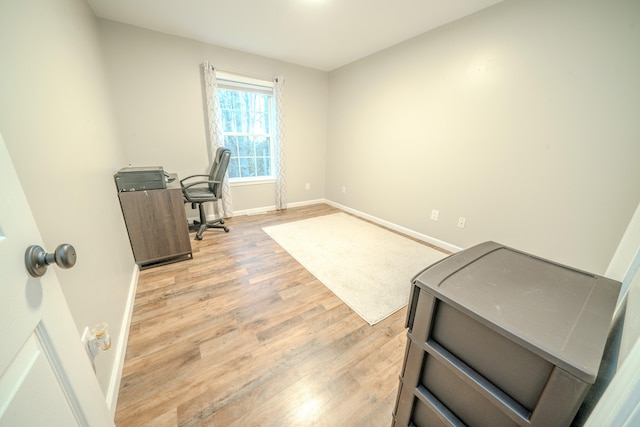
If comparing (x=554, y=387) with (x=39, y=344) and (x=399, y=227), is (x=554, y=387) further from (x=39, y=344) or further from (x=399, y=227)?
(x=399, y=227)

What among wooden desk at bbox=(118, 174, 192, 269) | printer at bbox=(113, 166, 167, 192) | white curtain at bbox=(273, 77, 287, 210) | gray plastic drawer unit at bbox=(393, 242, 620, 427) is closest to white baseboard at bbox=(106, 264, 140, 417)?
wooden desk at bbox=(118, 174, 192, 269)

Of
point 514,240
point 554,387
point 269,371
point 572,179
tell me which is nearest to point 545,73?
point 572,179

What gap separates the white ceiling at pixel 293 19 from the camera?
2000 millimetres

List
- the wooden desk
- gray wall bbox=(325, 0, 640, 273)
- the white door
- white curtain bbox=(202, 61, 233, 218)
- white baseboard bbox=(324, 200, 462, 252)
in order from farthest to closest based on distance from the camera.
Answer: white curtain bbox=(202, 61, 233, 218), white baseboard bbox=(324, 200, 462, 252), the wooden desk, gray wall bbox=(325, 0, 640, 273), the white door

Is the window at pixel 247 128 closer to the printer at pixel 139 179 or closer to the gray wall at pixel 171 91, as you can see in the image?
the gray wall at pixel 171 91

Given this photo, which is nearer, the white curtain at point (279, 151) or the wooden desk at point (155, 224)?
the wooden desk at point (155, 224)

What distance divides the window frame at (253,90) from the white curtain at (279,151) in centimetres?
8

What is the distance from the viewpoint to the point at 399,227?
3.13m

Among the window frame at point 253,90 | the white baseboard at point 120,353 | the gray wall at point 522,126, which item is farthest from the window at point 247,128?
the white baseboard at point 120,353

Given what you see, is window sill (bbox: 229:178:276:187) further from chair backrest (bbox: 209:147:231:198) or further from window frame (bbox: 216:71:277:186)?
chair backrest (bbox: 209:147:231:198)

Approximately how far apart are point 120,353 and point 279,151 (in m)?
3.08

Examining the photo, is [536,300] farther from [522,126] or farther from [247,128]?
[247,128]

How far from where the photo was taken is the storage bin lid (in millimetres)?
470

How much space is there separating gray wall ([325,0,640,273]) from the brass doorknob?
281 centimetres
